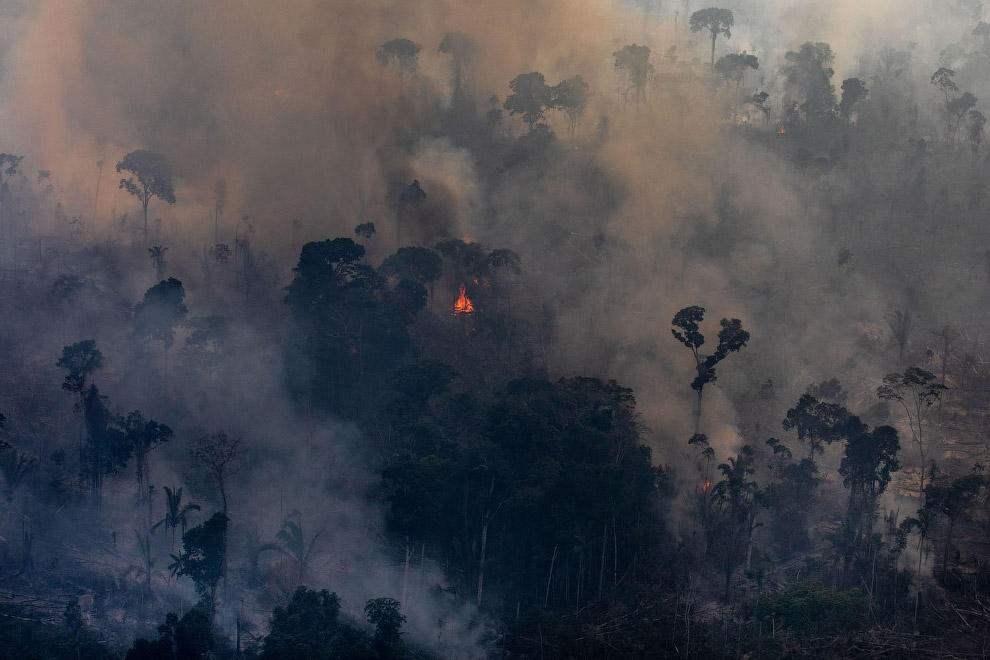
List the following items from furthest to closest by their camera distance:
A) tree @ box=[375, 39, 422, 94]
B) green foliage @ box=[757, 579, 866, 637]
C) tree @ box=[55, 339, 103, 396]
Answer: tree @ box=[375, 39, 422, 94]
tree @ box=[55, 339, 103, 396]
green foliage @ box=[757, 579, 866, 637]

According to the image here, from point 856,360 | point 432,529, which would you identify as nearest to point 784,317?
point 856,360

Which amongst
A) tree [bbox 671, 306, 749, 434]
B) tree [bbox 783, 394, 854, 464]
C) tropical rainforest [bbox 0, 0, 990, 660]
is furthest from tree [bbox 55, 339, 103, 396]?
tree [bbox 783, 394, 854, 464]

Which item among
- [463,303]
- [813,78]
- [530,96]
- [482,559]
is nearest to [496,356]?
[463,303]

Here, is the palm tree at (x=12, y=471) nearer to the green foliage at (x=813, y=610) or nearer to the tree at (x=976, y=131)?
the green foliage at (x=813, y=610)

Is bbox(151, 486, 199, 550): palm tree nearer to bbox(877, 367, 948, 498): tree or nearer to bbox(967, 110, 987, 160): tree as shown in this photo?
bbox(877, 367, 948, 498): tree

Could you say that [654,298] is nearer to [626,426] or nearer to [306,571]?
[626,426]

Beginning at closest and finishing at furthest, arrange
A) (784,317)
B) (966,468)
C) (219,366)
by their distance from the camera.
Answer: (966,468)
(219,366)
(784,317)
